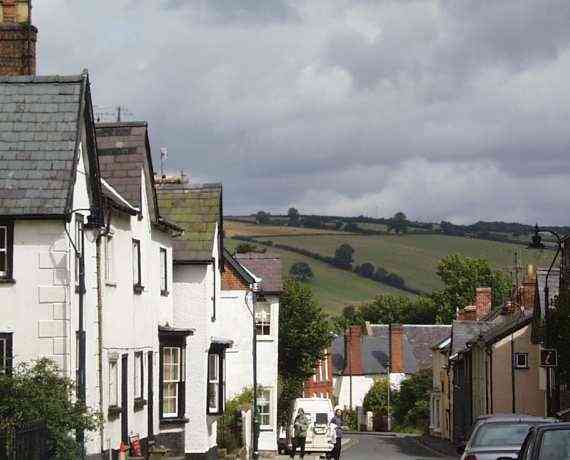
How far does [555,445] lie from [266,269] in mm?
46541

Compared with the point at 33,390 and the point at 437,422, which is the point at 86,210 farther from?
the point at 437,422

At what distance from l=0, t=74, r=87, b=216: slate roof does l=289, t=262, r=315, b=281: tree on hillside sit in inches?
6197

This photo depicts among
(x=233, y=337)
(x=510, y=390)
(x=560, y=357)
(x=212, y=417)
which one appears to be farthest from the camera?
(x=510, y=390)

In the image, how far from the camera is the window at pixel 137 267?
1401 inches

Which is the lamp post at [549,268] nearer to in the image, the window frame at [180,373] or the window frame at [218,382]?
the window frame at [218,382]

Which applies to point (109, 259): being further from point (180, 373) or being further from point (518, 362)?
point (518, 362)

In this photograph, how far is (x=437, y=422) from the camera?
100m

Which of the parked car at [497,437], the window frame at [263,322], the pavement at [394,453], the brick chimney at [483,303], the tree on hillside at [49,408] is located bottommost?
the pavement at [394,453]

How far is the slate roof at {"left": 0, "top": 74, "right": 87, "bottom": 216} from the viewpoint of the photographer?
28.2 meters

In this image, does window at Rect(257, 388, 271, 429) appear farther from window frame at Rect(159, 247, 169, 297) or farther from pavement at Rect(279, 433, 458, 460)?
window frame at Rect(159, 247, 169, 297)

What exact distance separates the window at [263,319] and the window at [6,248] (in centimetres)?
3187

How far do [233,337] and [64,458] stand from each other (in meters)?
31.0

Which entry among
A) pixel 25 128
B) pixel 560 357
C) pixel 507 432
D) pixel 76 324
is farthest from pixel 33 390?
pixel 560 357

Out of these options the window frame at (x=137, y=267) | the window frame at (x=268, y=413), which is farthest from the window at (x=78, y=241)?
the window frame at (x=268, y=413)
